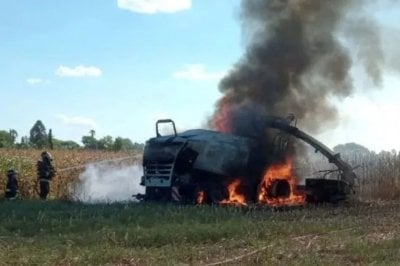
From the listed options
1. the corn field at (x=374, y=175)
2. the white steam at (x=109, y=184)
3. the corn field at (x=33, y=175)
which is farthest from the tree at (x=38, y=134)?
the corn field at (x=374, y=175)

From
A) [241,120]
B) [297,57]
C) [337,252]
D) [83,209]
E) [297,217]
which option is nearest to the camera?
[337,252]

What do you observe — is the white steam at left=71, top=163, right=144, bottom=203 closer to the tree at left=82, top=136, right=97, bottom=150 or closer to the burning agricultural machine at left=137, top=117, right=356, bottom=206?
the burning agricultural machine at left=137, top=117, right=356, bottom=206

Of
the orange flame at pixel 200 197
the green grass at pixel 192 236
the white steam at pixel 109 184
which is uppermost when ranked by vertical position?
the white steam at pixel 109 184

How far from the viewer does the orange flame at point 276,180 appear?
1928cm

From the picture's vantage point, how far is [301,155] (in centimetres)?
2078

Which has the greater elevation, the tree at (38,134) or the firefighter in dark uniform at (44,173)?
the tree at (38,134)

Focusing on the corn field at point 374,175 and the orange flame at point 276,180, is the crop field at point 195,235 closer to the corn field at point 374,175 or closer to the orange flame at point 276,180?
the orange flame at point 276,180

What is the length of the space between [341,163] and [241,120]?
10.4 ft

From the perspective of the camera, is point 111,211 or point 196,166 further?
point 196,166

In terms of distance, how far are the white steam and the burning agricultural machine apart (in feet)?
14.3

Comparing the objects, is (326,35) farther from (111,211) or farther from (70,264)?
(70,264)

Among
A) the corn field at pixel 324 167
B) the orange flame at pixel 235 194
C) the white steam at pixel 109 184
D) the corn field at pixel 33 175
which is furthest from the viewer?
the white steam at pixel 109 184

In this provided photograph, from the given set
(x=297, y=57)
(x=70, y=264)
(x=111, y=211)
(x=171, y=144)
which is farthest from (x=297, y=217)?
(x=297, y=57)

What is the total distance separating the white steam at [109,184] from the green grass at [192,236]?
769 centimetres
